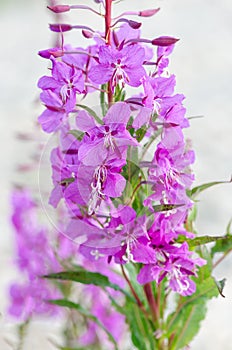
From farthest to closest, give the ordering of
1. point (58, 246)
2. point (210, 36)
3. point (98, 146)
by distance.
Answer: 1. point (210, 36)
2. point (58, 246)
3. point (98, 146)

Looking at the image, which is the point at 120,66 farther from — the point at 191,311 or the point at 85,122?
the point at 191,311

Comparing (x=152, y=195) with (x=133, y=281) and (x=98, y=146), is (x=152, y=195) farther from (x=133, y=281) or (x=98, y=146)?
(x=133, y=281)

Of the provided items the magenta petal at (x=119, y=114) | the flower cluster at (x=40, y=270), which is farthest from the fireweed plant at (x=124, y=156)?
the flower cluster at (x=40, y=270)

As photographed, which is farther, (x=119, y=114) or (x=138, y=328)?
(x=138, y=328)

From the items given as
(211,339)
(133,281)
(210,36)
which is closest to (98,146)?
(133,281)

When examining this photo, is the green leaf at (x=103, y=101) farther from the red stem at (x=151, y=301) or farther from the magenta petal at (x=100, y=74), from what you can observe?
the red stem at (x=151, y=301)

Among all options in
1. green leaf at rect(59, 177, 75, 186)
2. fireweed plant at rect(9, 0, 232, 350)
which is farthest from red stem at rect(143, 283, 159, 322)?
green leaf at rect(59, 177, 75, 186)

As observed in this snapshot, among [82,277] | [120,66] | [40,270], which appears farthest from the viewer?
[40,270]

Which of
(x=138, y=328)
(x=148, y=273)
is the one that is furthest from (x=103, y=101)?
(x=138, y=328)
